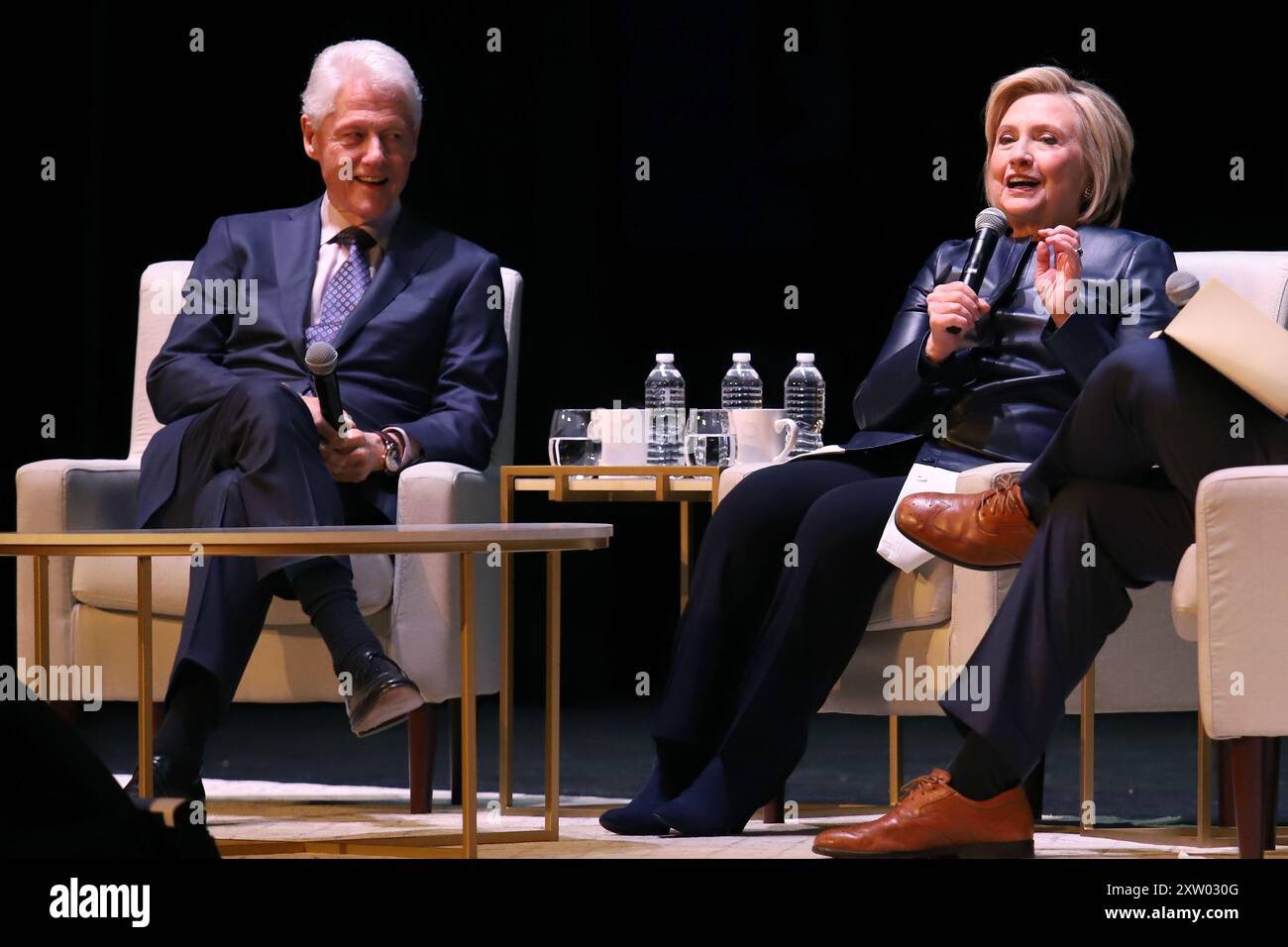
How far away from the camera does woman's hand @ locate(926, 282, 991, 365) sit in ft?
9.14

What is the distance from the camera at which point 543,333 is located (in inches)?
190

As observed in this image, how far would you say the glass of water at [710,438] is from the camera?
3.28 m

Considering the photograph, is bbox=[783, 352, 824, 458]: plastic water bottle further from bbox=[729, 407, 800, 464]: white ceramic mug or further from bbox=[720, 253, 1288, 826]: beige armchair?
bbox=[720, 253, 1288, 826]: beige armchair

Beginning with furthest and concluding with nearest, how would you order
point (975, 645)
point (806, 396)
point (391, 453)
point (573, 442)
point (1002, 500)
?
point (806, 396) → point (573, 442) → point (391, 453) → point (975, 645) → point (1002, 500)

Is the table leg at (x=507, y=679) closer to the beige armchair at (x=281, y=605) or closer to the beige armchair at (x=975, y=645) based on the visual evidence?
the beige armchair at (x=281, y=605)

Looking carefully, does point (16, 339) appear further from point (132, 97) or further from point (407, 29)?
point (407, 29)

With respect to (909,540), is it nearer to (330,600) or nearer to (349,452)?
(330,600)

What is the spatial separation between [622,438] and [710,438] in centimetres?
17

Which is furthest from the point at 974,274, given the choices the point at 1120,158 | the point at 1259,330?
the point at 1259,330

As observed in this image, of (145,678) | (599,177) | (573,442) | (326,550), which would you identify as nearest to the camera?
(326,550)

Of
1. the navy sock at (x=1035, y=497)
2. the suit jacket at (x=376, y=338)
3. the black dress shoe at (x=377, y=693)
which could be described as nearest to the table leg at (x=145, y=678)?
the black dress shoe at (x=377, y=693)

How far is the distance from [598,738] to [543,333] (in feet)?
3.61

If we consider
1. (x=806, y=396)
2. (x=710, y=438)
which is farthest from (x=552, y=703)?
(x=806, y=396)

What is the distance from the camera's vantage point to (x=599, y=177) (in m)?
4.83
